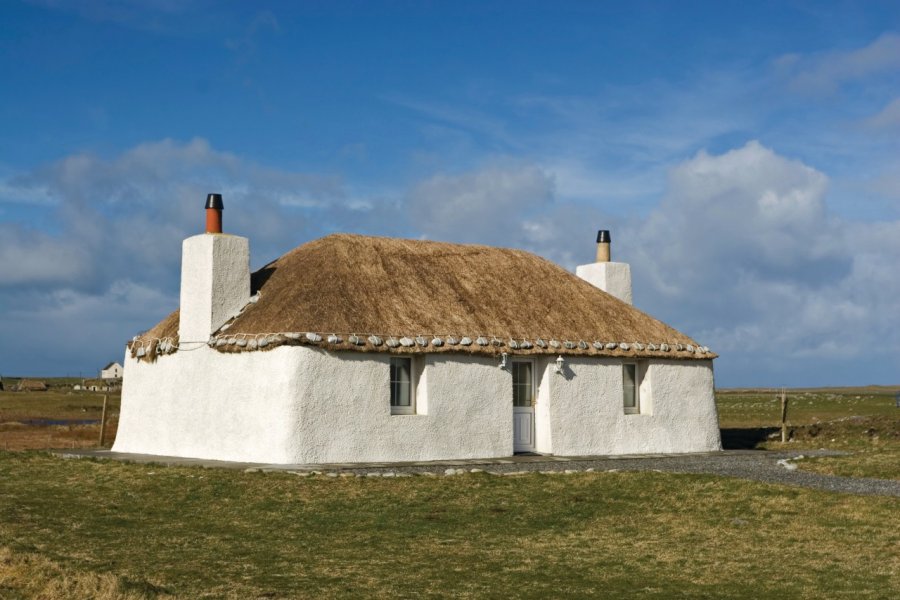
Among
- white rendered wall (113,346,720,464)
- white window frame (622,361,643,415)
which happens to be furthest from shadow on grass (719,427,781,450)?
white window frame (622,361,643,415)

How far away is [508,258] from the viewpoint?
26984mm

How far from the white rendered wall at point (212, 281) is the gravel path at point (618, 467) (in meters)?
3.01

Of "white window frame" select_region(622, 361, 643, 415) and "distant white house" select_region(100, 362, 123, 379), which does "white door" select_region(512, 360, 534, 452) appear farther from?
"distant white house" select_region(100, 362, 123, 379)

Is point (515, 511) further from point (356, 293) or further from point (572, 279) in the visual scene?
point (572, 279)

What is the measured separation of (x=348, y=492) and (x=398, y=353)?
516 centimetres

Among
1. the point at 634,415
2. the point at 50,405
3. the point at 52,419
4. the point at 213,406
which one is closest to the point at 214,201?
the point at 213,406

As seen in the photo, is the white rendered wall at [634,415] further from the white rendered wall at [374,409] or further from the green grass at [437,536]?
the green grass at [437,536]

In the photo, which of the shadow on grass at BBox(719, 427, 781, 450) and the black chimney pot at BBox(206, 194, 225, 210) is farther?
the shadow on grass at BBox(719, 427, 781, 450)

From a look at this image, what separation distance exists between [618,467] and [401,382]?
4807 mm

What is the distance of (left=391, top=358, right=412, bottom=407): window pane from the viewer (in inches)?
866

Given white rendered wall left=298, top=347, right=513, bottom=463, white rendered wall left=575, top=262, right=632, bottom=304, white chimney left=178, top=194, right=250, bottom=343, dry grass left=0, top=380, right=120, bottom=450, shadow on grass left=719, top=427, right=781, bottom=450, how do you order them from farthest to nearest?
dry grass left=0, top=380, right=120, bottom=450 < shadow on grass left=719, top=427, right=781, bottom=450 < white rendered wall left=575, top=262, right=632, bottom=304 < white chimney left=178, top=194, right=250, bottom=343 < white rendered wall left=298, top=347, right=513, bottom=463

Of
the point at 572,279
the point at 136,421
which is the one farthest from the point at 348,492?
the point at 572,279

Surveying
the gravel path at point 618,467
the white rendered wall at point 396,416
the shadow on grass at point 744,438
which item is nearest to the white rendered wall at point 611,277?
the shadow on grass at point 744,438

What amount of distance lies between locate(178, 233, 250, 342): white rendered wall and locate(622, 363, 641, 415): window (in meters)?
9.21
